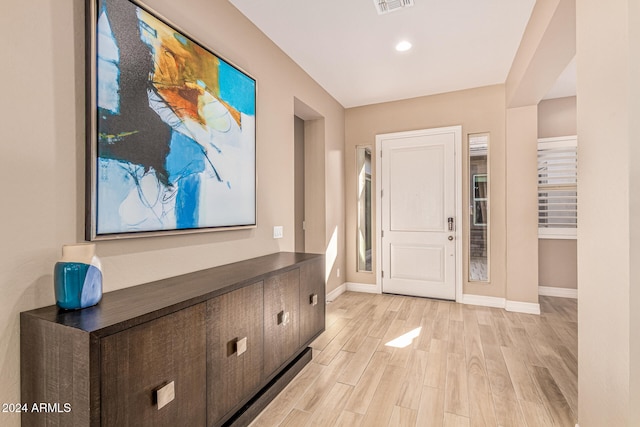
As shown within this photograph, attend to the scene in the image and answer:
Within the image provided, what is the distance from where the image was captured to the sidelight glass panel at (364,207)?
14.6 feet

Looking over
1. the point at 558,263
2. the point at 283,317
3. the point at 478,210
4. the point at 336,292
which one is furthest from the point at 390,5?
the point at 558,263

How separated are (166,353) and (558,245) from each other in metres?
4.96

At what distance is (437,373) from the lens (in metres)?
2.20

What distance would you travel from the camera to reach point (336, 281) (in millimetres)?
4199

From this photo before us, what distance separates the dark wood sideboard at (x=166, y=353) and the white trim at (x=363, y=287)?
8.19 feet

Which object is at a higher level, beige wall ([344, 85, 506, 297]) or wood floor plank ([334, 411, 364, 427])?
beige wall ([344, 85, 506, 297])

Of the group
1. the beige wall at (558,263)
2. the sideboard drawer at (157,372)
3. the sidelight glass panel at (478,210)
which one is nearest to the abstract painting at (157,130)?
the sideboard drawer at (157,372)

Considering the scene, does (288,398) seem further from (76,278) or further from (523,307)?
(523,307)

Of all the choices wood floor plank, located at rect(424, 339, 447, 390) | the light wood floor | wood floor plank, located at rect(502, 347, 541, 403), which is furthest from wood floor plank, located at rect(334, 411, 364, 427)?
wood floor plank, located at rect(502, 347, 541, 403)

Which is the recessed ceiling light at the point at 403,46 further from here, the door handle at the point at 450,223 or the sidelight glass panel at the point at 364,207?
the door handle at the point at 450,223

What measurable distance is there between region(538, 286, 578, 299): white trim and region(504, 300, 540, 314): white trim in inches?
41.2

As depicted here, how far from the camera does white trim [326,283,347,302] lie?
157 inches

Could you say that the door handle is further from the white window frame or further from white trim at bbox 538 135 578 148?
white trim at bbox 538 135 578 148

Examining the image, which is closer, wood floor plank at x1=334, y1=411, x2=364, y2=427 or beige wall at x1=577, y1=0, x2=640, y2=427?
beige wall at x1=577, y1=0, x2=640, y2=427
